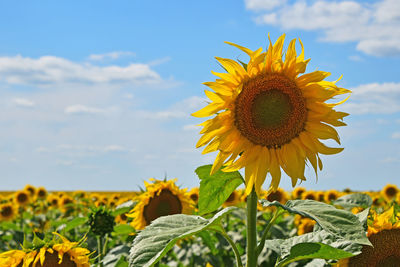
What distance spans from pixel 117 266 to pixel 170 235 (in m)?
0.99

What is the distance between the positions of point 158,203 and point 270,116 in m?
2.75

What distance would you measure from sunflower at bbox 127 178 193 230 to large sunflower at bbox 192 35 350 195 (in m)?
2.58

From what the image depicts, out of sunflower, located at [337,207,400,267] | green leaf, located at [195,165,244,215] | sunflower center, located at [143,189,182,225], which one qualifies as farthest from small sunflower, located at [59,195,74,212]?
sunflower, located at [337,207,400,267]

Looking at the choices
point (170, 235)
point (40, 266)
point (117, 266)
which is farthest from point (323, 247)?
point (40, 266)

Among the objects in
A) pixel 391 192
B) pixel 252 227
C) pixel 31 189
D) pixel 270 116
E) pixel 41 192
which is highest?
pixel 270 116

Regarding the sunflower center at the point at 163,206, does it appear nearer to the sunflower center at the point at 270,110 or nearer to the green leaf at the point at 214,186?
the green leaf at the point at 214,186

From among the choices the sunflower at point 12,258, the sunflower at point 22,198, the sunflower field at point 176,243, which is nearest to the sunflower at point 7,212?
the sunflower field at point 176,243

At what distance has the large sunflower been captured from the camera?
2.53 meters

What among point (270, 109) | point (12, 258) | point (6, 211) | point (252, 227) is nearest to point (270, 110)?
point (270, 109)

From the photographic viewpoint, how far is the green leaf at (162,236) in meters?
2.18

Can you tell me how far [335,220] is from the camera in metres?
2.26

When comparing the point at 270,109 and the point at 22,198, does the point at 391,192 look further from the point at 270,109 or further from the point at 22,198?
the point at 270,109

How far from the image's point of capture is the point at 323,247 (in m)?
2.29

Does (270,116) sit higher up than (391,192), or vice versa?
(270,116)
